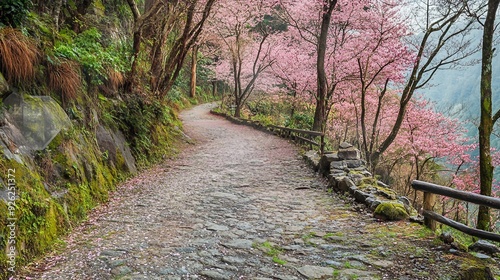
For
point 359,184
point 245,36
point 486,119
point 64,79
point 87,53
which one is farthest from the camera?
point 245,36

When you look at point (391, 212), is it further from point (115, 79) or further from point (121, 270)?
point (115, 79)

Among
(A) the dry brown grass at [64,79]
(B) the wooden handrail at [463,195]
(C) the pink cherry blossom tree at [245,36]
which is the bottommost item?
(B) the wooden handrail at [463,195]

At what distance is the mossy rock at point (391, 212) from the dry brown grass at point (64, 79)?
565cm

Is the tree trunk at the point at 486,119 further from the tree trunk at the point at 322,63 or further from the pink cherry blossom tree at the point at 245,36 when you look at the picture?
the pink cherry blossom tree at the point at 245,36

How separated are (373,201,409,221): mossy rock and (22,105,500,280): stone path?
0.73 ft

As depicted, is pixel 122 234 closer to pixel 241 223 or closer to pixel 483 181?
pixel 241 223

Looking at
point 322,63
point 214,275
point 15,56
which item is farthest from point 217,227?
point 322,63

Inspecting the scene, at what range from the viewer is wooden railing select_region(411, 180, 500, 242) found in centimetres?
355

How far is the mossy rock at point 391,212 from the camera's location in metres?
5.07

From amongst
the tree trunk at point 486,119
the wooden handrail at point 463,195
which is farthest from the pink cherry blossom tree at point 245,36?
the wooden handrail at point 463,195

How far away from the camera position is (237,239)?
4461mm

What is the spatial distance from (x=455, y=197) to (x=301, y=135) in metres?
10.2

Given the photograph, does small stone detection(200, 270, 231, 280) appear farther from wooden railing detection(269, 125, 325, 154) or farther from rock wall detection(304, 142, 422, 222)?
wooden railing detection(269, 125, 325, 154)

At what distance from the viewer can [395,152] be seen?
835 inches
